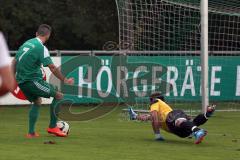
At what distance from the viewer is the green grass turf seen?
9.34 metres

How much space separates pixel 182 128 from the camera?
1097cm

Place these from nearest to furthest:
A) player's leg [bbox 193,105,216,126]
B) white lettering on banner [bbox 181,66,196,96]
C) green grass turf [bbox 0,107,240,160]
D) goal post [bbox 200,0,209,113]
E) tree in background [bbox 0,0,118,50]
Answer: green grass turf [bbox 0,107,240,160] < player's leg [bbox 193,105,216,126] < goal post [bbox 200,0,209,113] < white lettering on banner [bbox 181,66,196,96] < tree in background [bbox 0,0,118,50]

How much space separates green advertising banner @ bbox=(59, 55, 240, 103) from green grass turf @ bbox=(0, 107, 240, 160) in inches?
176

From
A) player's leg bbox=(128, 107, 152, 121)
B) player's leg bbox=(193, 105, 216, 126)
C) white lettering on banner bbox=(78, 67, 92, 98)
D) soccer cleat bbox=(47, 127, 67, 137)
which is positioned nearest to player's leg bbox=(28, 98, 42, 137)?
soccer cleat bbox=(47, 127, 67, 137)

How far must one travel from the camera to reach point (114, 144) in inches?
428

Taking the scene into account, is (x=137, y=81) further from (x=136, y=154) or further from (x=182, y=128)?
(x=136, y=154)

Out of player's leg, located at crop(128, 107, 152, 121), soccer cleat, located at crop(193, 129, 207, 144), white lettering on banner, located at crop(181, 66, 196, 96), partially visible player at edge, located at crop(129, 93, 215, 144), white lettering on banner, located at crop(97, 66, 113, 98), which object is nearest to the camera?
soccer cleat, located at crop(193, 129, 207, 144)

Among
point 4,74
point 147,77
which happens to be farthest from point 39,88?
point 147,77

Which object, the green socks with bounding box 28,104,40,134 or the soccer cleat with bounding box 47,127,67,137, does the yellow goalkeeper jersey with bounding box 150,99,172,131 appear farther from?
the green socks with bounding box 28,104,40,134

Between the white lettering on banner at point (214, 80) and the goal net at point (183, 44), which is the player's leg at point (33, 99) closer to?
the goal net at point (183, 44)

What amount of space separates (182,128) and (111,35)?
21768mm

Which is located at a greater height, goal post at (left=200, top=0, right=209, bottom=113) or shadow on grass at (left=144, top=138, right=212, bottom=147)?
goal post at (left=200, top=0, right=209, bottom=113)

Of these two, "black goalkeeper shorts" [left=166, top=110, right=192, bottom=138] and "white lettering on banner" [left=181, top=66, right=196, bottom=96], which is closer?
"black goalkeeper shorts" [left=166, top=110, right=192, bottom=138]

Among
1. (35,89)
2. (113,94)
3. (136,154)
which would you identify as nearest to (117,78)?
(113,94)
